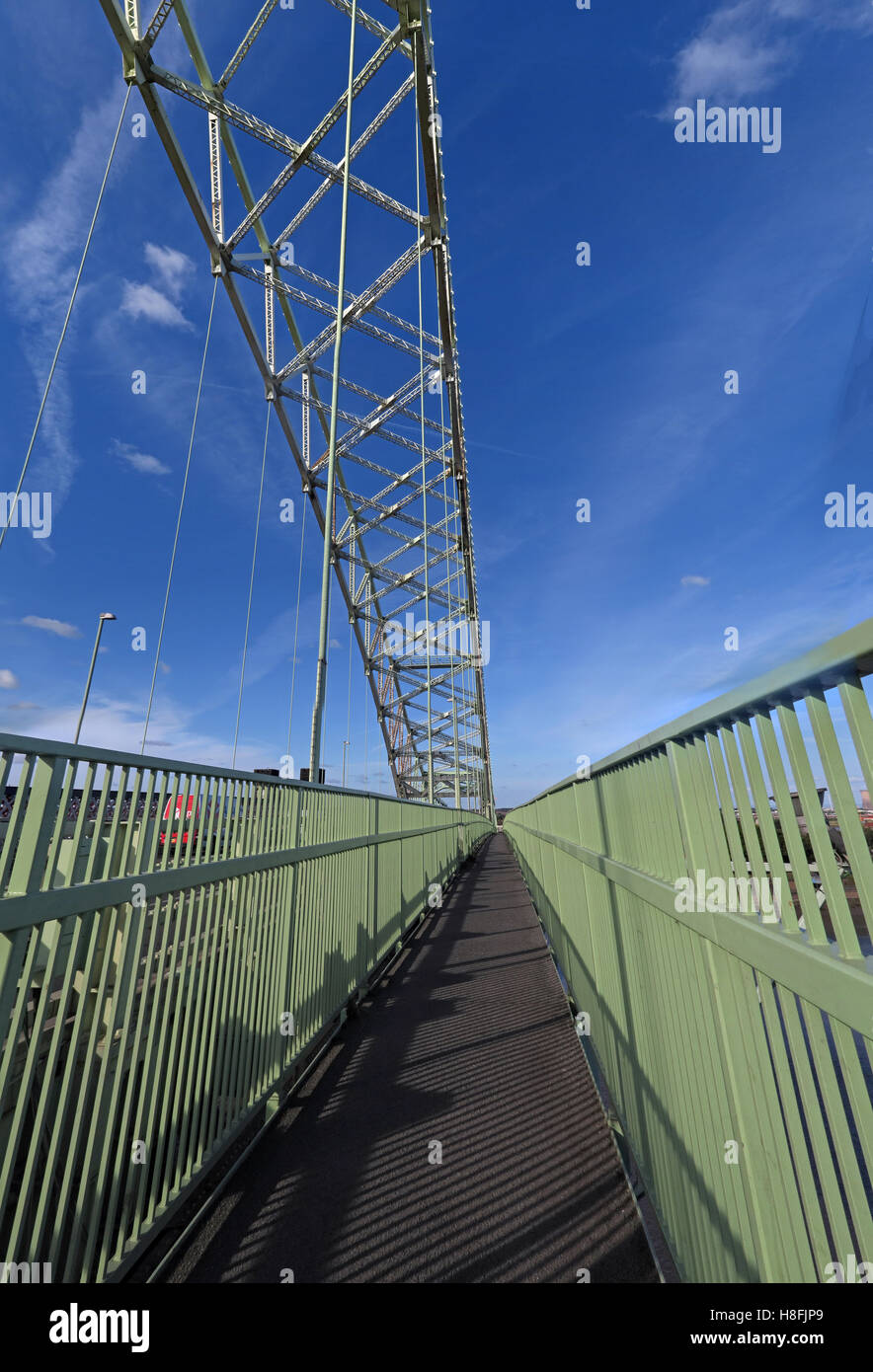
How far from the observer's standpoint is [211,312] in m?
13.0

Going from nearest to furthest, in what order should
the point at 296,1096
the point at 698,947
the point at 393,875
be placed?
the point at 698,947, the point at 296,1096, the point at 393,875

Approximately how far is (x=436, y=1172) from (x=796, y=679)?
2852 millimetres

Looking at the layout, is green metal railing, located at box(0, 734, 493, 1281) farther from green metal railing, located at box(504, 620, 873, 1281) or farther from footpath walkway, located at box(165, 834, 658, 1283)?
green metal railing, located at box(504, 620, 873, 1281)

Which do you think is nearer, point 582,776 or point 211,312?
point 582,776

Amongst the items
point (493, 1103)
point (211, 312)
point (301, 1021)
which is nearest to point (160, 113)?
point (211, 312)

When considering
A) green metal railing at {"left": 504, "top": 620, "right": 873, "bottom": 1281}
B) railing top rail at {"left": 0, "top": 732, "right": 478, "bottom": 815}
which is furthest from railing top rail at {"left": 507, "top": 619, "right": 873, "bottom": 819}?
railing top rail at {"left": 0, "top": 732, "right": 478, "bottom": 815}

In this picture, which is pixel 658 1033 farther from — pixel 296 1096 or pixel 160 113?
pixel 160 113

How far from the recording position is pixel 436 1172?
2.61m

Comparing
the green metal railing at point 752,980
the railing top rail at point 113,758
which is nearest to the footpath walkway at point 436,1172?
the green metal railing at point 752,980

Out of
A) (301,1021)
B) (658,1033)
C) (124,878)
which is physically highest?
(124,878)

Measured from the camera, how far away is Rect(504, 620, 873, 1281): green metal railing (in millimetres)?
979

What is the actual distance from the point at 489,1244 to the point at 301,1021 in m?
1.82

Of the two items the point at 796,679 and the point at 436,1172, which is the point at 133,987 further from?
the point at 796,679

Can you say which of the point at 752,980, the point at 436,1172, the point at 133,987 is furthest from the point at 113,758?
the point at 436,1172
